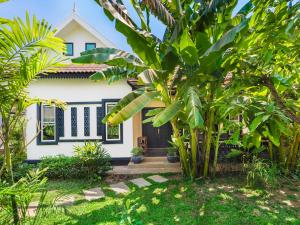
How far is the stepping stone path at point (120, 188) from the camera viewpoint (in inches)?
273

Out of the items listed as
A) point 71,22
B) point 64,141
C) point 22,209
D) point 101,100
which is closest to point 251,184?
point 22,209

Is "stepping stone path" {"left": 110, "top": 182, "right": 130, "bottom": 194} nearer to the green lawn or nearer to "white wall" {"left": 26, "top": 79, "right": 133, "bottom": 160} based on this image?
the green lawn

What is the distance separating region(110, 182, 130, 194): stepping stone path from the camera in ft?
22.7

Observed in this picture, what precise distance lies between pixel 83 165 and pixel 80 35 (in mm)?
8257

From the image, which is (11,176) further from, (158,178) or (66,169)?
(66,169)

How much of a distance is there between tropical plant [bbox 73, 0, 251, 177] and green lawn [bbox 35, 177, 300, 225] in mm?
1899

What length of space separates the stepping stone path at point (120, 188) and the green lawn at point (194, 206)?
0.24 meters

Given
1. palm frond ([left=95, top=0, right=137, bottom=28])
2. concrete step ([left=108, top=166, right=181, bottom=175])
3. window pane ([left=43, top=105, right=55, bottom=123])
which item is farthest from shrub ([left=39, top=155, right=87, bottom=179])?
palm frond ([left=95, top=0, right=137, bottom=28])

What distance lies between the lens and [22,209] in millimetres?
2521

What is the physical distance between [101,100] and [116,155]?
9.53ft

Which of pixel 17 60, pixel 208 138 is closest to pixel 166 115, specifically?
pixel 208 138

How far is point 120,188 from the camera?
23.8ft

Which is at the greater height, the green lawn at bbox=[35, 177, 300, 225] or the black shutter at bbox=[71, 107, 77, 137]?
the black shutter at bbox=[71, 107, 77, 137]

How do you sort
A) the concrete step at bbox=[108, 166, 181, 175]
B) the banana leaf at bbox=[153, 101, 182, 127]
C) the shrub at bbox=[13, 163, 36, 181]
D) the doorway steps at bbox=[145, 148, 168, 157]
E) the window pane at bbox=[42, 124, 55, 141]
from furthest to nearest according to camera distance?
the doorway steps at bbox=[145, 148, 168, 157] < the window pane at bbox=[42, 124, 55, 141] < the concrete step at bbox=[108, 166, 181, 175] < the shrub at bbox=[13, 163, 36, 181] < the banana leaf at bbox=[153, 101, 182, 127]
